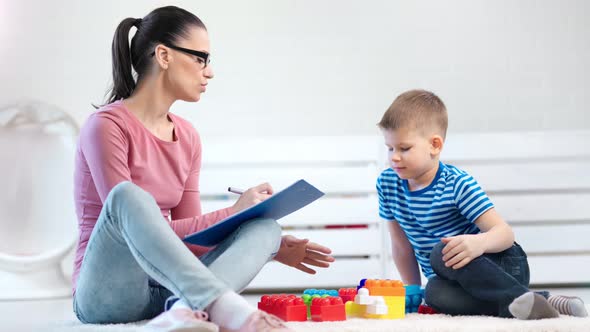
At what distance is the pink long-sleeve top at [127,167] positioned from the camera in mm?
1532

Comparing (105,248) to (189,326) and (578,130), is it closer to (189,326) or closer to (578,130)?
(189,326)

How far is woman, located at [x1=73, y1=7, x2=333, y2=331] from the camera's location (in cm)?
127

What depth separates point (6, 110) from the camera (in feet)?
9.78

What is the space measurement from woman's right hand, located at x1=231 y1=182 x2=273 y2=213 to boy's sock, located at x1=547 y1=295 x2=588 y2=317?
68 centimetres

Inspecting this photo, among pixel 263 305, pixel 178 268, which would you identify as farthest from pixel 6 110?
pixel 178 268

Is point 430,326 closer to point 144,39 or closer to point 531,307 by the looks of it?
point 531,307

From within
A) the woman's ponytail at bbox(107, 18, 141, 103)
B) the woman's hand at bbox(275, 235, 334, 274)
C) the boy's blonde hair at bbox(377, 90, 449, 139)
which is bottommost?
the woman's hand at bbox(275, 235, 334, 274)

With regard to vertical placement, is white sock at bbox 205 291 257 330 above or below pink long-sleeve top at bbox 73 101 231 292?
below

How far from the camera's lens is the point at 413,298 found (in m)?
1.78

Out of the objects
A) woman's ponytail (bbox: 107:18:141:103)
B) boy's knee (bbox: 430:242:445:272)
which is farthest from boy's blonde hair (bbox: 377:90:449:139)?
woman's ponytail (bbox: 107:18:141:103)

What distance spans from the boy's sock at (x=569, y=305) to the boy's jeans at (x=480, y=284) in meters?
0.06

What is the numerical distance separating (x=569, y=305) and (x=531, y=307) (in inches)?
6.9

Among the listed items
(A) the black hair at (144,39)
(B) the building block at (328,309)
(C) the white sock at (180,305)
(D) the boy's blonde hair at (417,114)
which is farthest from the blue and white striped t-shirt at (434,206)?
(C) the white sock at (180,305)

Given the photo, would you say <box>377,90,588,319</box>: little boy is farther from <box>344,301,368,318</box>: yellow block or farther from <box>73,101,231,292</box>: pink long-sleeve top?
<box>73,101,231,292</box>: pink long-sleeve top
